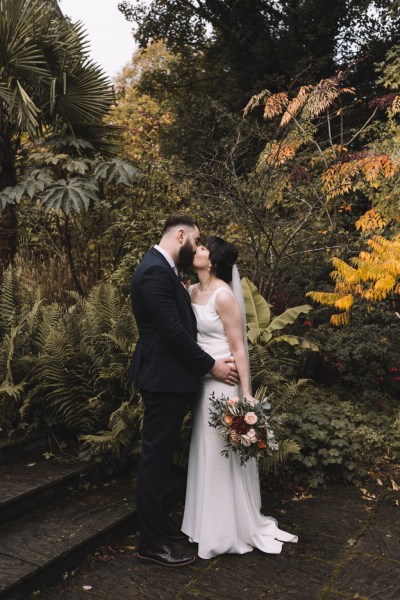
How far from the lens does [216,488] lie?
379 centimetres

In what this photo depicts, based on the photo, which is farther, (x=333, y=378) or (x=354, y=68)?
(x=354, y=68)

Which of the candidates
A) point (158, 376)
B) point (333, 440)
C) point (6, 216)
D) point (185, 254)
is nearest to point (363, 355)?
point (333, 440)

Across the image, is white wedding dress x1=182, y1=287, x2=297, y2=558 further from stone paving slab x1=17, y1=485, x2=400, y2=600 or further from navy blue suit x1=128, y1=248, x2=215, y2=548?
navy blue suit x1=128, y1=248, x2=215, y2=548

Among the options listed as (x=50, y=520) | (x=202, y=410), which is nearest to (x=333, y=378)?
(x=202, y=410)

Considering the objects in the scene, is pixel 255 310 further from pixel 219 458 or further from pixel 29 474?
pixel 29 474

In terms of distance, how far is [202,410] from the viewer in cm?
387

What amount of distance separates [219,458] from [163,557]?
2.31ft

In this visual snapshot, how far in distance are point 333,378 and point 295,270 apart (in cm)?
170

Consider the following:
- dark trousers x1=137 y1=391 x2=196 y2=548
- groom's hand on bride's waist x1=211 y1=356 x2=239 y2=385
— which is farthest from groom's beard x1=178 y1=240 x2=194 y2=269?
dark trousers x1=137 y1=391 x2=196 y2=548

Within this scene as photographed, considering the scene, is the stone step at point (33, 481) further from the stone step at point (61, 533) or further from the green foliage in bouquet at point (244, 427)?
the green foliage in bouquet at point (244, 427)

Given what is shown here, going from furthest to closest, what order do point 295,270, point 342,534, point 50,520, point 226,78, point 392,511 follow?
point 226,78, point 295,270, point 392,511, point 342,534, point 50,520

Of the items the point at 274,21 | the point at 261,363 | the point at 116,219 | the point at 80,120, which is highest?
the point at 274,21

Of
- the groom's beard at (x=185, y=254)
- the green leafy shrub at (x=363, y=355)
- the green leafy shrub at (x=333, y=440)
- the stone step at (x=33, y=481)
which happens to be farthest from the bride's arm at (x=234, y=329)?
the green leafy shrub at (x=363, y=355)

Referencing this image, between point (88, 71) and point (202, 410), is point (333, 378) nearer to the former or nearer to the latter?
point (202, 410)
